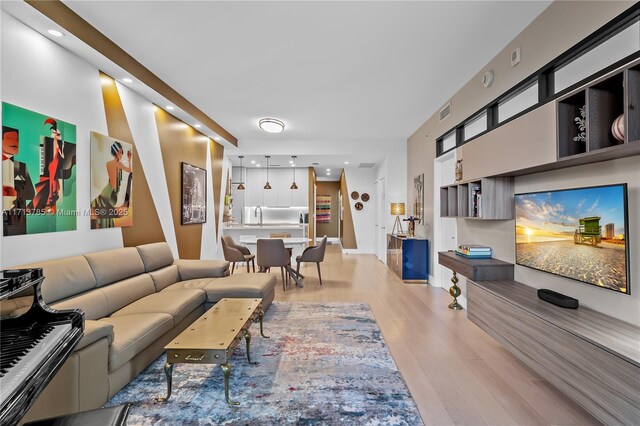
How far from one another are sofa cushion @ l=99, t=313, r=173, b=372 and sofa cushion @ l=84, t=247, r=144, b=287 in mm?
493

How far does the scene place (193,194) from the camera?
536cm

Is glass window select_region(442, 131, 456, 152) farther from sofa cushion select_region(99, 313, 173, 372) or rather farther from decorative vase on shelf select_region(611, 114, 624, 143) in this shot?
sofa cushion select_region(99, 313, 173, 372)

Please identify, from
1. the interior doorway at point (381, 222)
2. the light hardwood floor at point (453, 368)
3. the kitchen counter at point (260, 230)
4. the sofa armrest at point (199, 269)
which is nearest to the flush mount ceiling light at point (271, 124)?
the kitchen counter at point (260, 230)

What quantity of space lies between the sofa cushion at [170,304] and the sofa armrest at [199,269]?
69 centimetres

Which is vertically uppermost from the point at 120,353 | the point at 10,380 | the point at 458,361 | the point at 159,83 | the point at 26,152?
the point at 159,83

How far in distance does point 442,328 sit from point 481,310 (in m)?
0.72

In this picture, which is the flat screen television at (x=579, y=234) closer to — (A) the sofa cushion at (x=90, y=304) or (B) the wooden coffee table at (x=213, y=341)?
(B) the wooden coffee table at (x=213, y=341)

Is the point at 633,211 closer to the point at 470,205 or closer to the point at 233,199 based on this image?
the point at 470,205

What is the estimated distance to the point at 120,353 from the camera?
210cm

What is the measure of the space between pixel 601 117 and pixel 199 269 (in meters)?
4.31

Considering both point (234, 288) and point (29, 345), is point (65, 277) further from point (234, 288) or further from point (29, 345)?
point (234, 288)

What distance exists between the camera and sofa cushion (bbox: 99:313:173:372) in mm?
2092

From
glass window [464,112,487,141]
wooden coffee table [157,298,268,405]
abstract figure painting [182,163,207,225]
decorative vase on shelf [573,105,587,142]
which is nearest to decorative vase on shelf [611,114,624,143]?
decorative vase on shelf [573,105,587,142]

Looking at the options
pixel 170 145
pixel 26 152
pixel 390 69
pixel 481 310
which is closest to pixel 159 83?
pixel 170 145
